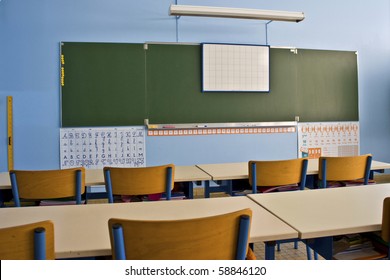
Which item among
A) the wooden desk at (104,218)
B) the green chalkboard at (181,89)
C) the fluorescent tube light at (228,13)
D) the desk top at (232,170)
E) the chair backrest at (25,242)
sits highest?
the fluorescent tube light at (228,13)

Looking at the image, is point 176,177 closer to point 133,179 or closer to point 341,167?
point 133,179

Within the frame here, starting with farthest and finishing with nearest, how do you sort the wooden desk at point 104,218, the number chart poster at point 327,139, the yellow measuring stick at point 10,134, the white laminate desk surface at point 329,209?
the number chart poster at point 327,139
the yellow measuring stick at point 10,134
the white laminate desk surface at point 329,209
the wooden desk at point 104,218

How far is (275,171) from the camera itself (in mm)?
2541

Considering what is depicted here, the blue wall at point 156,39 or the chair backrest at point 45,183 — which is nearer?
the chair backrest at point 45,183

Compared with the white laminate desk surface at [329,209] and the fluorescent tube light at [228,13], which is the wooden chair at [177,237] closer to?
the white laminate desk surface at [329,209]

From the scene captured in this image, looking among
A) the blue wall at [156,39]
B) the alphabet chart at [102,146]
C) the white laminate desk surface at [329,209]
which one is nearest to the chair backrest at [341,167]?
the white laminate desk surface at [329,209]

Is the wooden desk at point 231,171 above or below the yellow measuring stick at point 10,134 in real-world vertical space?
below

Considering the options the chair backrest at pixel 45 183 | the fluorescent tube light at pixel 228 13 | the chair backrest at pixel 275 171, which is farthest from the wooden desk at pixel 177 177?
the fluorescent tube light at pixel 228 13

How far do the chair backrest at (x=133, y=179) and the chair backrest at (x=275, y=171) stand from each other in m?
0.64

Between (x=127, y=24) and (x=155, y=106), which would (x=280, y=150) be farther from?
(x=127, y=24)

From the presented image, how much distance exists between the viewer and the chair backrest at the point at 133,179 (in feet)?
7.32

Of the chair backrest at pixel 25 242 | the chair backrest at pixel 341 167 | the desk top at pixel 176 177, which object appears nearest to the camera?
the chair backrest at pixel 25 242

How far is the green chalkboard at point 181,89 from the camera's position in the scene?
4453 mm

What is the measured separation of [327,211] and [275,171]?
1.00 metres
